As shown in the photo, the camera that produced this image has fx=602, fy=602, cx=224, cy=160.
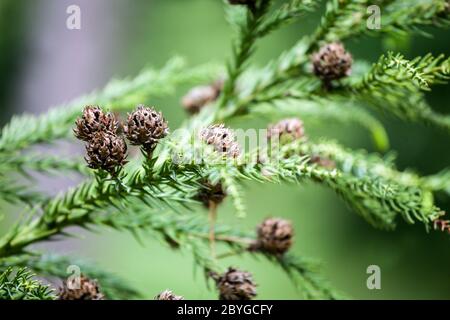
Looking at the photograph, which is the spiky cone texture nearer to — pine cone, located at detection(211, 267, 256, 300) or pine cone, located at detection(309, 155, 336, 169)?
pine cone, located at detection(309, 155, 336, 169)

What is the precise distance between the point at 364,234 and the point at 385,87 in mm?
2788

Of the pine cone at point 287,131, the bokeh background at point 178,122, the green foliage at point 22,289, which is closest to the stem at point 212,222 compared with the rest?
the pine cone at point 287,131

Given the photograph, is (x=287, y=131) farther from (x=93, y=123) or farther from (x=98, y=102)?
(x=98, y=102)

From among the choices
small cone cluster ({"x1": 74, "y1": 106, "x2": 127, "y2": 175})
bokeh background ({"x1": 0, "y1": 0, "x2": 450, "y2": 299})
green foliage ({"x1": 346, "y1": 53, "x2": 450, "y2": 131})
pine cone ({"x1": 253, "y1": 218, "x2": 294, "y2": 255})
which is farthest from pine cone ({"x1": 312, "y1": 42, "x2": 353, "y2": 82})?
bokeh background ({"x1": 0, "y1": 0, "x2": 450, "y2": 299})

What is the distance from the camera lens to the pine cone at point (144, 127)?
660mm

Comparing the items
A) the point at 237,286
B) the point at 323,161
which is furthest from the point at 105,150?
the point at 323,161

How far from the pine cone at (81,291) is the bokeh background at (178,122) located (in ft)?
5.28

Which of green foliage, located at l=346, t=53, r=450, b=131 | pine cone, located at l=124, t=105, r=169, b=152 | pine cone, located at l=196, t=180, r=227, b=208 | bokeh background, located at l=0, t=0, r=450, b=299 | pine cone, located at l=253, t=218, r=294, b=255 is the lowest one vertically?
pine cone, located at l=253, t=218, r=294, b=255

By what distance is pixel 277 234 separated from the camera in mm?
882

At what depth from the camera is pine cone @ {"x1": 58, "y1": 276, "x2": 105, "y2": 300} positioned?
70 cm

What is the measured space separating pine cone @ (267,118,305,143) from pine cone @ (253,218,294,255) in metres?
0.12

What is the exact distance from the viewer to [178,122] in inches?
188
